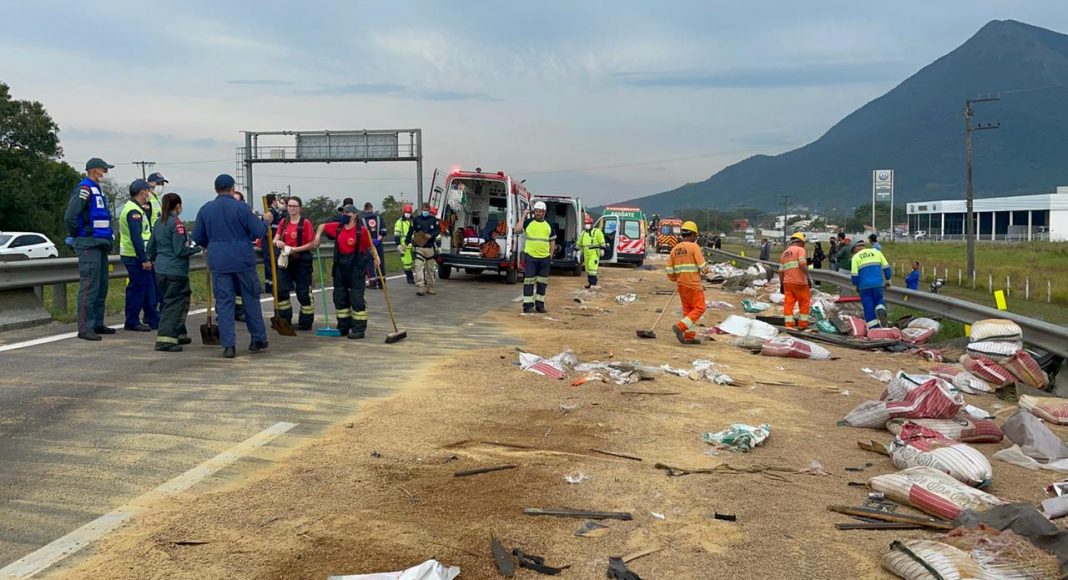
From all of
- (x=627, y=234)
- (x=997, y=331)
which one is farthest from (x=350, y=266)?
(x=627, y=234)

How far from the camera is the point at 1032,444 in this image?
18.7 ft

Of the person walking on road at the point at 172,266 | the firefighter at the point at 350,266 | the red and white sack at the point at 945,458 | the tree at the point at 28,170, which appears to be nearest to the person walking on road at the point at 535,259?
the firefighter at the point at 350,266

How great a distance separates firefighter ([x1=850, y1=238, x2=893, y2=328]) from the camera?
12922 millimetres

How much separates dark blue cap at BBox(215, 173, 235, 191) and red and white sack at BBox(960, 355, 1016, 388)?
7.91 metres

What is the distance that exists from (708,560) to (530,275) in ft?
33.6

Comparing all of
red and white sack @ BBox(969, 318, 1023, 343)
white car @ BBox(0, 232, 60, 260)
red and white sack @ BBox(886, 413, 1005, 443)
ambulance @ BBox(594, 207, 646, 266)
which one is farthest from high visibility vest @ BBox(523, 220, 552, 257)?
white car @ BBox(0, 232, 60, 260)

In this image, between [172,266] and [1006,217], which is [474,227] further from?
[1006,217]

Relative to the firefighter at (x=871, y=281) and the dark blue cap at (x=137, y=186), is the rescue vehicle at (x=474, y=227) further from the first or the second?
the dark blue cap at (x=137, y=186)

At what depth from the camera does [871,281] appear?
12930 millimetres

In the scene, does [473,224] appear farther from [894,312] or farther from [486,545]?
[486,545]

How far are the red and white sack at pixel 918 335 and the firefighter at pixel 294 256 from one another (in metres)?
8.15

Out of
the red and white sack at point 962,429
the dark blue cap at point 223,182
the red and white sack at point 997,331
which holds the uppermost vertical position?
the dark blue cap at point 223,182

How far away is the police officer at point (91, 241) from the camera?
886 cm

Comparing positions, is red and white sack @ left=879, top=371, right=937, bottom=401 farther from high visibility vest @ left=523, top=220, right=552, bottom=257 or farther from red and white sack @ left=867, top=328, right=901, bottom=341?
high visibility vest @ left=523, top=220, right=552, bottom=257
